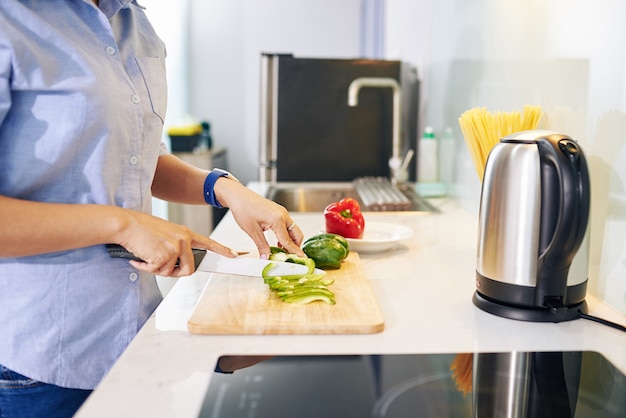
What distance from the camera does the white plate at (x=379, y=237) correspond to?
55.4 inches

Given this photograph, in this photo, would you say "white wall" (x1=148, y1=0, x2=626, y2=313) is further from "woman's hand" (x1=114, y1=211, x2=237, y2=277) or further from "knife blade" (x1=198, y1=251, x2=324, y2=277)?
"woman's hand" (x1=114, y1=211, x2=237, y2=277)

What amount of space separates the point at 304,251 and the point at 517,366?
515 mm

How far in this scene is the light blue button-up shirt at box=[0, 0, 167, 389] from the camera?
85 centimetres

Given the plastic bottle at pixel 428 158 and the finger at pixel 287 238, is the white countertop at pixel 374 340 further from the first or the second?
the plastic bottle at pixel 428 158

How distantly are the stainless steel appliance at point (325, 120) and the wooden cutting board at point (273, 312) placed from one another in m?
1.66

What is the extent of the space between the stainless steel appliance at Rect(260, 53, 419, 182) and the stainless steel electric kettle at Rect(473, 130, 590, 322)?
170 centimetres

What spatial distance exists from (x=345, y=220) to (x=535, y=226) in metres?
0.62

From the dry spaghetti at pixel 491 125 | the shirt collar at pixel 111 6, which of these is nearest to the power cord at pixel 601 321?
the dry spaghetti at pixel 491 125

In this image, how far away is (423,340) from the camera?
90 centimetres

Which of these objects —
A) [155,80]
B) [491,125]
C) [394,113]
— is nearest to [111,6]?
[155,80]

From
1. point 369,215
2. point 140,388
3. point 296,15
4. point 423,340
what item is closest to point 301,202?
point 369,215

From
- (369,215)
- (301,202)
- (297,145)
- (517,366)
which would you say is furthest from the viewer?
(297,145)

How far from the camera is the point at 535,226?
3.05ft

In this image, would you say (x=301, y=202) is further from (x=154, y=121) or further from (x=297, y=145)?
(x=154, y=121)
